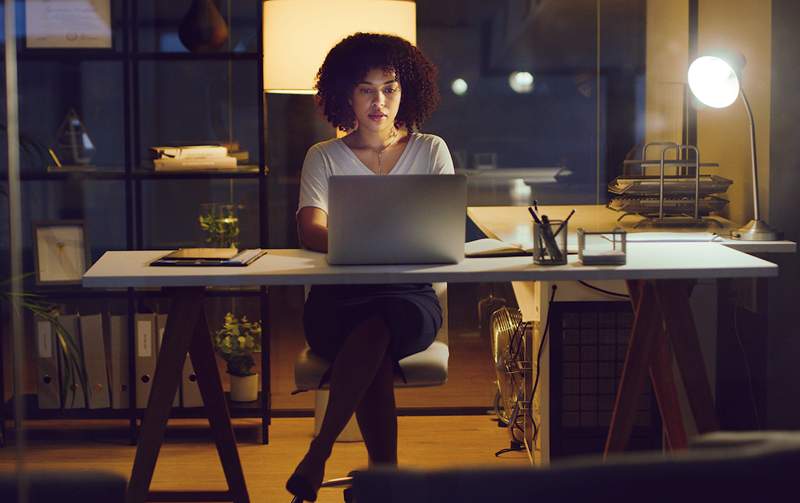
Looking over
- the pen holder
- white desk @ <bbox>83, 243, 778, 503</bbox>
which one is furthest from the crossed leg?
the pen holder

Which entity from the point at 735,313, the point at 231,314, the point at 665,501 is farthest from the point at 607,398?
the point at 665,501

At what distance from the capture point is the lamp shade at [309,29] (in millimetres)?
3607

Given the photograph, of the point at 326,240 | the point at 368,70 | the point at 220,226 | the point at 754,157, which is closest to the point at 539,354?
the point at 326,240

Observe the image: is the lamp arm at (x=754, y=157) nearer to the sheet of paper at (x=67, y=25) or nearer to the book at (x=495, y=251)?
the book at (x=495, y=251)

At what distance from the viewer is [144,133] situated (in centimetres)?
410

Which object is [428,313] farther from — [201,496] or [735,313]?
[735,313]

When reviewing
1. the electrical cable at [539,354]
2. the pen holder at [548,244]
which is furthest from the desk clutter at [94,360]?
the pen holder at [548,244]

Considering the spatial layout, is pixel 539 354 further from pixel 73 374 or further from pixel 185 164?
pixel 73 374

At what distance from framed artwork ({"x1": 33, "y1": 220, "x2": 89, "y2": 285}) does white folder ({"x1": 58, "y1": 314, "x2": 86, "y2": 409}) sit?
0.13m

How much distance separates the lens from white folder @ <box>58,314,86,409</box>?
393 cm

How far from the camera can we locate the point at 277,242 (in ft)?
13.6

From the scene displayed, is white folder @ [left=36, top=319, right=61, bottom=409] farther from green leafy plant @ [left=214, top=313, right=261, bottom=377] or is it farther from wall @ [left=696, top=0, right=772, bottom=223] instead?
wall @ [left=696, top=0, right=772, bottom=223]

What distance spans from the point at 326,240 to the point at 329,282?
50 centimetres

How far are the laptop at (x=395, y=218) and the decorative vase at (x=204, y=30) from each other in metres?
1.59
